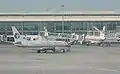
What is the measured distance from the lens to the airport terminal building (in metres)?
113

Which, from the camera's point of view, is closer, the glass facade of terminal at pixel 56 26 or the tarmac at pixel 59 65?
the tarmac at pixel 59 65

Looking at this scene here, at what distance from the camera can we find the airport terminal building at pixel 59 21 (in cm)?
11300

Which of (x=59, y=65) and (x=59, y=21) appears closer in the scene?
(x=59, y=65)

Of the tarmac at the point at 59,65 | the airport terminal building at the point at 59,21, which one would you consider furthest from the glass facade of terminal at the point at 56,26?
the tarmac at the point at 59,65

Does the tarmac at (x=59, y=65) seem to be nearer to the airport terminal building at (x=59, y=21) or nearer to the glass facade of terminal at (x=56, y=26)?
the airport terminal building at (x=59, y=21)

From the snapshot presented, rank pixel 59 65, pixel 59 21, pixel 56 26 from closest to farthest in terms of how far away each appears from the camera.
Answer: pixel 59 65 → pixel 59 21 → pixel 56 26

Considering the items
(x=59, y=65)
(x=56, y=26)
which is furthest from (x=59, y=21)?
(x=59, y=65)

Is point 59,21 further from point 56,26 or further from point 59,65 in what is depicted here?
point 59,65

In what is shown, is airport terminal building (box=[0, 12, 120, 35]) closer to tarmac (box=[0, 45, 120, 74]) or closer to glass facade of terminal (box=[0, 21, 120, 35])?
glass facade of terminal (box=[0, 21, 120, 35])

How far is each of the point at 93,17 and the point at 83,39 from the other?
95.3 ft

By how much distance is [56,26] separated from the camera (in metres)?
117

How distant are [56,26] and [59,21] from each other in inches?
135

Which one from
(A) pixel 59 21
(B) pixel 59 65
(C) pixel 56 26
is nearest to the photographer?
(B) pixel 59 65

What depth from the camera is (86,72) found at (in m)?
18.6
